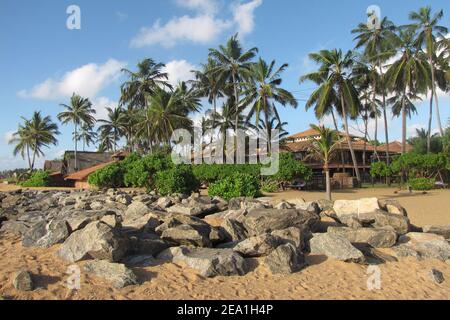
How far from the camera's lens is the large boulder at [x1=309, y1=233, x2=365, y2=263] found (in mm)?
7117

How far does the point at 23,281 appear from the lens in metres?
5.20

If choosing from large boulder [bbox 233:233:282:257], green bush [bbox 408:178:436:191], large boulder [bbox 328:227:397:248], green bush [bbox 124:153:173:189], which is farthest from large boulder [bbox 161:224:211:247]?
green bush [bbox 408:178:436:191]

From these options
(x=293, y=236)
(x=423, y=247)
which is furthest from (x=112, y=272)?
(x=423, y=247)

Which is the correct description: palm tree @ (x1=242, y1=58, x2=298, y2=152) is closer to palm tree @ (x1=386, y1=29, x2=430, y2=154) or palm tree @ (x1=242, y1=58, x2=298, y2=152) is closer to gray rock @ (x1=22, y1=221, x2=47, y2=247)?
palm tree @ (x1=386, y1=29, x2=430, y2=154)

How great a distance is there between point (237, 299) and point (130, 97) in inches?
1643

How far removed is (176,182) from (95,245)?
11.8 meters

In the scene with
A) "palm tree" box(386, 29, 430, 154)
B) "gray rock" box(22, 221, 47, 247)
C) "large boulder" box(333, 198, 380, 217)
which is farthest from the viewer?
"palm tree" box(386, 29, 430, 154)

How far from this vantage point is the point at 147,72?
4366 centimetres

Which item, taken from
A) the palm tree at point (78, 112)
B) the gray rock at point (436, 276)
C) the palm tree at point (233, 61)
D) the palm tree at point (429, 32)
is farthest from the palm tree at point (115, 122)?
the gray rock at point (436, 276)

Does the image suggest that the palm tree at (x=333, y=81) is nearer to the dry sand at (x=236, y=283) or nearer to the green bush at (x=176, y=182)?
the green bush at (x=176, y=182)

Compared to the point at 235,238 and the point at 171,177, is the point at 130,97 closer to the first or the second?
the point at 171,177

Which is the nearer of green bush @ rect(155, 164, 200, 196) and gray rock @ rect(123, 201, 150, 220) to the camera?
gray rock @ rect(123, 201, 150, 220)

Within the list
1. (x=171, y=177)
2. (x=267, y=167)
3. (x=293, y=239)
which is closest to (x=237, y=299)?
(x=293, y=239)

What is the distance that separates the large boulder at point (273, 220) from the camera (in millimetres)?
8031
